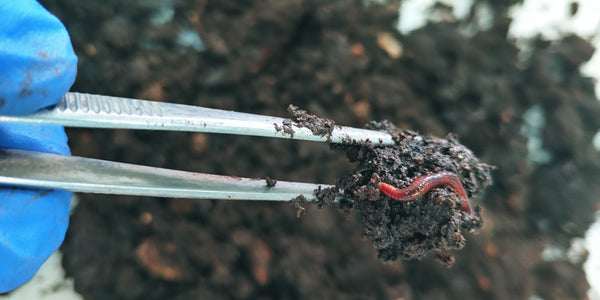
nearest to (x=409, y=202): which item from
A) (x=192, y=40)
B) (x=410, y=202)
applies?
(x=410, y=202)

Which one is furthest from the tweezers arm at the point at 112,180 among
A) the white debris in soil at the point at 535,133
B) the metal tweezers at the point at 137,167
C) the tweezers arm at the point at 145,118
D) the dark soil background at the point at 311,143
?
the white debris in soil at the point at 535,133

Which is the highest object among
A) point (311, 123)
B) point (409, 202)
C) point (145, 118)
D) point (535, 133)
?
point (535, 133)

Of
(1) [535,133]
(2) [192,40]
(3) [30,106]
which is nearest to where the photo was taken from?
(3) [30,106]

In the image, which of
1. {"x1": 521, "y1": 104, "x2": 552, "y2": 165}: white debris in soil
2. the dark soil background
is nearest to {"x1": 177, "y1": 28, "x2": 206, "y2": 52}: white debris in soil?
the dark soil background

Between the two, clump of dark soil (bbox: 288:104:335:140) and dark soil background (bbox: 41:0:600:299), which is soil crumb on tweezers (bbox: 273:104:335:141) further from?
dark soil background (bbox: 41:0:600:299)

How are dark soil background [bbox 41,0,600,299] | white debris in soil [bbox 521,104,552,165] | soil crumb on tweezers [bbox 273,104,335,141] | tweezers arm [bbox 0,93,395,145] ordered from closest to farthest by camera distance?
tweezers arm [bbox 0,93,395,145] < soil crumb on tweezers [bbox 273,104,335,141] < dark soil background [bbox 41,0,600,299] < white debris in soil [bbox 521,104,552,165]

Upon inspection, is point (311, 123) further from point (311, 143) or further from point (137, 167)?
point (311, 143)
